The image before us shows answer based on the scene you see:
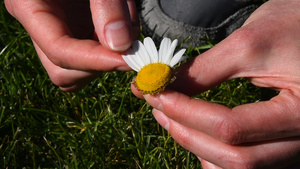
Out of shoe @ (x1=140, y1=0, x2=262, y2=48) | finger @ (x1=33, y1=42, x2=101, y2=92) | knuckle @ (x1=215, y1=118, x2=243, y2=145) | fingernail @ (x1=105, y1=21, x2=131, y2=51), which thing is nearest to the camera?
knuckle @ (x1=215, y1=118, x2=243, y2=145)

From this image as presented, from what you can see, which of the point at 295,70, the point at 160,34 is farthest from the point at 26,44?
the point at 295,70

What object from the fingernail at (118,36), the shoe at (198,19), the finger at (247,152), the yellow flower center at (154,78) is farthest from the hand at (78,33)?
the shoe at (198,19)

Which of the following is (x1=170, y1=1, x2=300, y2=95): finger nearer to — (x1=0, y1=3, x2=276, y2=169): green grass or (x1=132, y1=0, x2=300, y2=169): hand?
(x1=132, y1=0, x2=300, y2=169): hand

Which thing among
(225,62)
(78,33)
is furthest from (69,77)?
(225,62)

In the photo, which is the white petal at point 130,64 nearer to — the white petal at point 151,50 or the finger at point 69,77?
the white petal at point 151,50

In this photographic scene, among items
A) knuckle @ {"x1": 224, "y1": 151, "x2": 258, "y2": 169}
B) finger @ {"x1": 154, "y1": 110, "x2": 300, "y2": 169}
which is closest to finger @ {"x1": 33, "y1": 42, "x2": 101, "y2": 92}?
finger @ {"x1": 154, "y1": 110, "x2": 300, "y2": 169}
